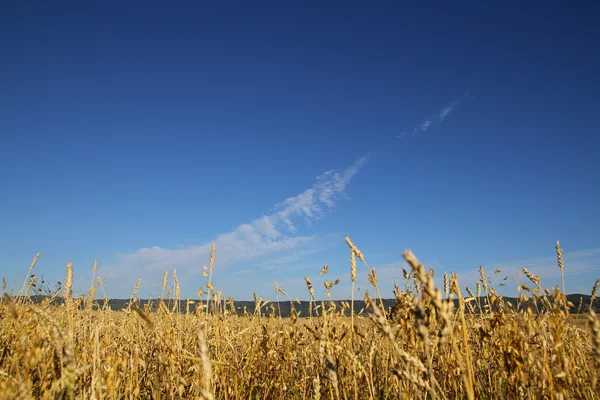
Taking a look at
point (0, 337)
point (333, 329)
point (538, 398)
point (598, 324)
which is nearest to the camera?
point (598, 324)

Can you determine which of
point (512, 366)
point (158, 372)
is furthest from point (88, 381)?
point (512, 366)

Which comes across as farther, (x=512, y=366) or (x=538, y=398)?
(x=512, y=366)

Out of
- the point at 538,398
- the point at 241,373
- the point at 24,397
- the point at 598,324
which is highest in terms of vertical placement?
the point at 598,324

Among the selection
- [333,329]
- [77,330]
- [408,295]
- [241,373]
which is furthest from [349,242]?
[77,330]

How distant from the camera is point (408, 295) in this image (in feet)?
7.35

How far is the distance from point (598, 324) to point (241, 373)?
2751 millimetres

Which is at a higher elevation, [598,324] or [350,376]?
[598,324]

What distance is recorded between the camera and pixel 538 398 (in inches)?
65.5

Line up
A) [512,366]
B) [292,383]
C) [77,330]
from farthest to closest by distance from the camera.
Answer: [77,330]
[292,383]
[512,366]

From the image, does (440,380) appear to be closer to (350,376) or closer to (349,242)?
(350,376)

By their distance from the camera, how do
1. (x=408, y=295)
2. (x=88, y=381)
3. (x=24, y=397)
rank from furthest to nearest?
(x=88, y=381) → (x=408, y=295) → (x=24, y=397)

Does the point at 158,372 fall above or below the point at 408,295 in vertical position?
below

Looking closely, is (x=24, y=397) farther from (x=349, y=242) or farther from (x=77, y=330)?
(x=77, y=330)

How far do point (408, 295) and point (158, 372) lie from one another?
2.67 metres
